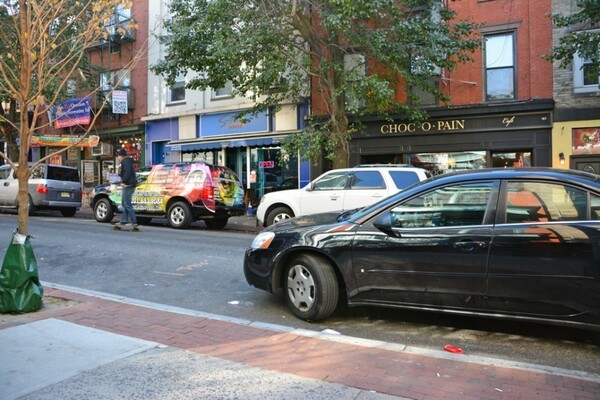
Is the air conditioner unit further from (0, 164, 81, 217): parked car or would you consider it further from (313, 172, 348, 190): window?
(313, 172, 348, 190): window

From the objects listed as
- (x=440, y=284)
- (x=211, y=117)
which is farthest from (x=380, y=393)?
(x=211, y=117)

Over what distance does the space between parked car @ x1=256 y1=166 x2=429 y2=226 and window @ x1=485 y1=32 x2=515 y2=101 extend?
679 centimetres

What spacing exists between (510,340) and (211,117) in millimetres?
17706

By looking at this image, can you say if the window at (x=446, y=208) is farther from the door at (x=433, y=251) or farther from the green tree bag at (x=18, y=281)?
the green tree bag at (x=18, y=281)

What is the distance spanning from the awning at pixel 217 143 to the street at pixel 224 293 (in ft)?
24.3

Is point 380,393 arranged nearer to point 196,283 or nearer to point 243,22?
point 196,283

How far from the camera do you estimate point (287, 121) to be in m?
18.7

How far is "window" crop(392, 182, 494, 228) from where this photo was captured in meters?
4.46

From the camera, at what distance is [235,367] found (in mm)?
3730

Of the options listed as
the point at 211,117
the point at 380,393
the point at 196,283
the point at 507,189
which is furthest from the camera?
the point at 211,117

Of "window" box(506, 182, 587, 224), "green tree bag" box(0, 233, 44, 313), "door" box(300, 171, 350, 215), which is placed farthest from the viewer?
"door" box(300, 171, 350, 215)

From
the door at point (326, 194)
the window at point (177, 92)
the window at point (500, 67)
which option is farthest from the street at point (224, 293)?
the window at point (177, 92)

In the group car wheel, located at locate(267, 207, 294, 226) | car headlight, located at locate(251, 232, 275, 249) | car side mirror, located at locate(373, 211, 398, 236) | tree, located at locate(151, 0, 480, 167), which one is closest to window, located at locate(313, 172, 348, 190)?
car wheel, located at locate(267, 207, 294, 226)

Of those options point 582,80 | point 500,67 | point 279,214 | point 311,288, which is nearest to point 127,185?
point 279,214
